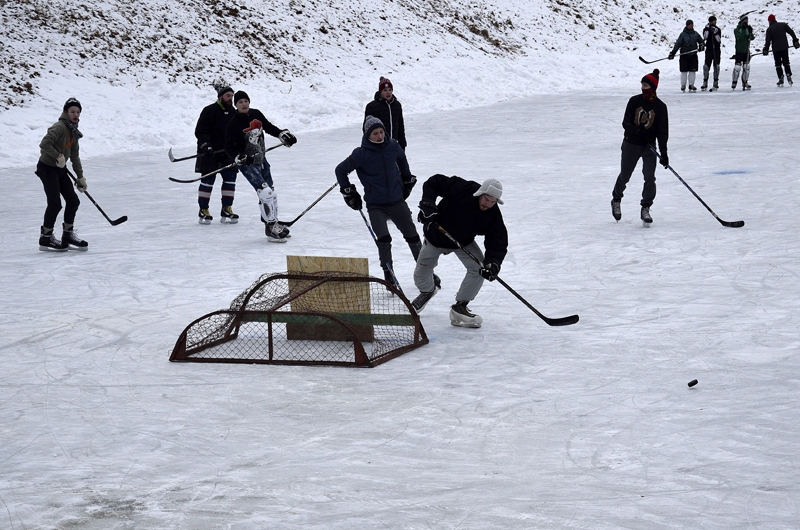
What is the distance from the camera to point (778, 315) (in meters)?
5.99

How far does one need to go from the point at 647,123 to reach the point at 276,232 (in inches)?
137

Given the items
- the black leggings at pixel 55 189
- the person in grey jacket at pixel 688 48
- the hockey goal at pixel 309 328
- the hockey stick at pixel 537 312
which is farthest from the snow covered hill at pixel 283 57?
the hockey stick at pixel 537 312

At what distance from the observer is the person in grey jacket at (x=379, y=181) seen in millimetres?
6566

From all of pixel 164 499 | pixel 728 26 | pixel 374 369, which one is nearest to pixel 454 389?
pixel 374 369

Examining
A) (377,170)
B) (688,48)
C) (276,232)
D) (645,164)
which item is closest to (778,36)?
(688,48)

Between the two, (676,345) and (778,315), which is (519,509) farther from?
(778,315)

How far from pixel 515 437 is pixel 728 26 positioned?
26643 mm

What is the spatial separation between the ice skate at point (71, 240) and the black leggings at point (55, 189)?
0.09 m

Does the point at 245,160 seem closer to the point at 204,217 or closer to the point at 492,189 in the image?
the point at 204,217

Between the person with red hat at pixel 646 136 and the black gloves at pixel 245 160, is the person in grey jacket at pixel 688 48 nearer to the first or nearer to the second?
the person with red hat at pixel 646 136

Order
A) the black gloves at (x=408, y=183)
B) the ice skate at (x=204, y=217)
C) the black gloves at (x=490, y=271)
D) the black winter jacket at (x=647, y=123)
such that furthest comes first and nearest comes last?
the ice skate at (x=204, y=217)
the black winter jacket at (x=647, y=123)
the black gloves at (x=408, y=183)
the black gloves at (x=490, y=271)

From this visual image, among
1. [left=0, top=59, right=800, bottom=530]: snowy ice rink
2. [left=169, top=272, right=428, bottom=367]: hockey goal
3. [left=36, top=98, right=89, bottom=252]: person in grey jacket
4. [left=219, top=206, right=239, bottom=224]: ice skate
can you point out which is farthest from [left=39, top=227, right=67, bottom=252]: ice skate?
[left=169, top=272, right=428, bottom=367]: hockey goal

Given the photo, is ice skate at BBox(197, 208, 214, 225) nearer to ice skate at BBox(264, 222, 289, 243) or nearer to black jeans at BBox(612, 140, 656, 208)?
ice skate at BBox(264, 222, 289, 243)

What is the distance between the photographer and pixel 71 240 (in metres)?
8.33
